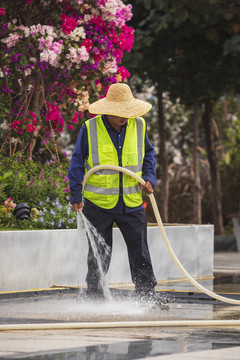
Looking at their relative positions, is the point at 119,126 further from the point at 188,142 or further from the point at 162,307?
the point at 188,142

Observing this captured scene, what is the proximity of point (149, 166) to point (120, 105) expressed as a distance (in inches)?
22.9

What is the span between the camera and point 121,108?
7.97m

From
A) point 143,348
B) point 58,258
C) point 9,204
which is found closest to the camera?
point 143,348

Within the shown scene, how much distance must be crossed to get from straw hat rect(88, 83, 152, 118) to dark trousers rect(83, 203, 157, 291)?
0.82m

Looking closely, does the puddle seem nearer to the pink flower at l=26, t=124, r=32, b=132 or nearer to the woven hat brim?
the woven hat brim

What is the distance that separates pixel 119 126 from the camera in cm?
801

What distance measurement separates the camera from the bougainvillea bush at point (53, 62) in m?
11.6

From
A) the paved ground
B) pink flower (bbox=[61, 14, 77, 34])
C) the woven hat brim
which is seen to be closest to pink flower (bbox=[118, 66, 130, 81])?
pink flower (bbox=[61, 14, 77, 34])

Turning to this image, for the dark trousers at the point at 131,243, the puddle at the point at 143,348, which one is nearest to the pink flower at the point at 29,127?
the dark trousers at the point at 131,243

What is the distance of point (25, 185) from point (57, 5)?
2.63 meters

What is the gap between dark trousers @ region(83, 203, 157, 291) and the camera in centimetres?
796

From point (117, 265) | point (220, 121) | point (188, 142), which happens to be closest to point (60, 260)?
point (117, 265)

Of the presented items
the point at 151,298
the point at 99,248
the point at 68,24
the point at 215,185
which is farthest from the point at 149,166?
the point at 215,185

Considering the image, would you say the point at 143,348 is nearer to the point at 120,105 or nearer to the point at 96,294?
the point at 96,294
